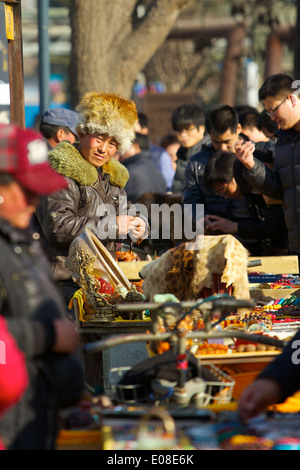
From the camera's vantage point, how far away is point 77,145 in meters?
5.17

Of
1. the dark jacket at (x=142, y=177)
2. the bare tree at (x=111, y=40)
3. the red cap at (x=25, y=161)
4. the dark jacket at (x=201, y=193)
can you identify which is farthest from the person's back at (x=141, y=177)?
the red cap at (x=25, y=161)

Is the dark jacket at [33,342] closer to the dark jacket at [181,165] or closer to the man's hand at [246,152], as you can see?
the man's hand at [246,152]

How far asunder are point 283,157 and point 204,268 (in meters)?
2.11

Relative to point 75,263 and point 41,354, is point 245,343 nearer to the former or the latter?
point 75,263

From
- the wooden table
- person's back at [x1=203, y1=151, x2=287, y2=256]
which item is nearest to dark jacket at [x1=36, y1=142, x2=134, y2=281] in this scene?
the wooden table

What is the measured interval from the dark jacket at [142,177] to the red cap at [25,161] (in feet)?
18.6

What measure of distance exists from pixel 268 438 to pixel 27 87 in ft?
92.8

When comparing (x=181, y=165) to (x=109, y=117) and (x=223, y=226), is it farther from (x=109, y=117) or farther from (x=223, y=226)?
(x=109, y=117)

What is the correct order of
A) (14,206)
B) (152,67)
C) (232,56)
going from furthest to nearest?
(152,67)
(232,56)
(14,206)

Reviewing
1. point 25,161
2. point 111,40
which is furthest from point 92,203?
point 111,40

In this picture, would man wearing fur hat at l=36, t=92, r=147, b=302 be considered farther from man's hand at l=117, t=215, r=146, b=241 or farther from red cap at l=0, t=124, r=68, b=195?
red cap at l=0, t=124, r=68, b=195

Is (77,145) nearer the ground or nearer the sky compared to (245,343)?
nearer the sky

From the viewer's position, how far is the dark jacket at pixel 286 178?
5836 mm

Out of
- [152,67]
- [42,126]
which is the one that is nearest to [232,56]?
[152,67]
